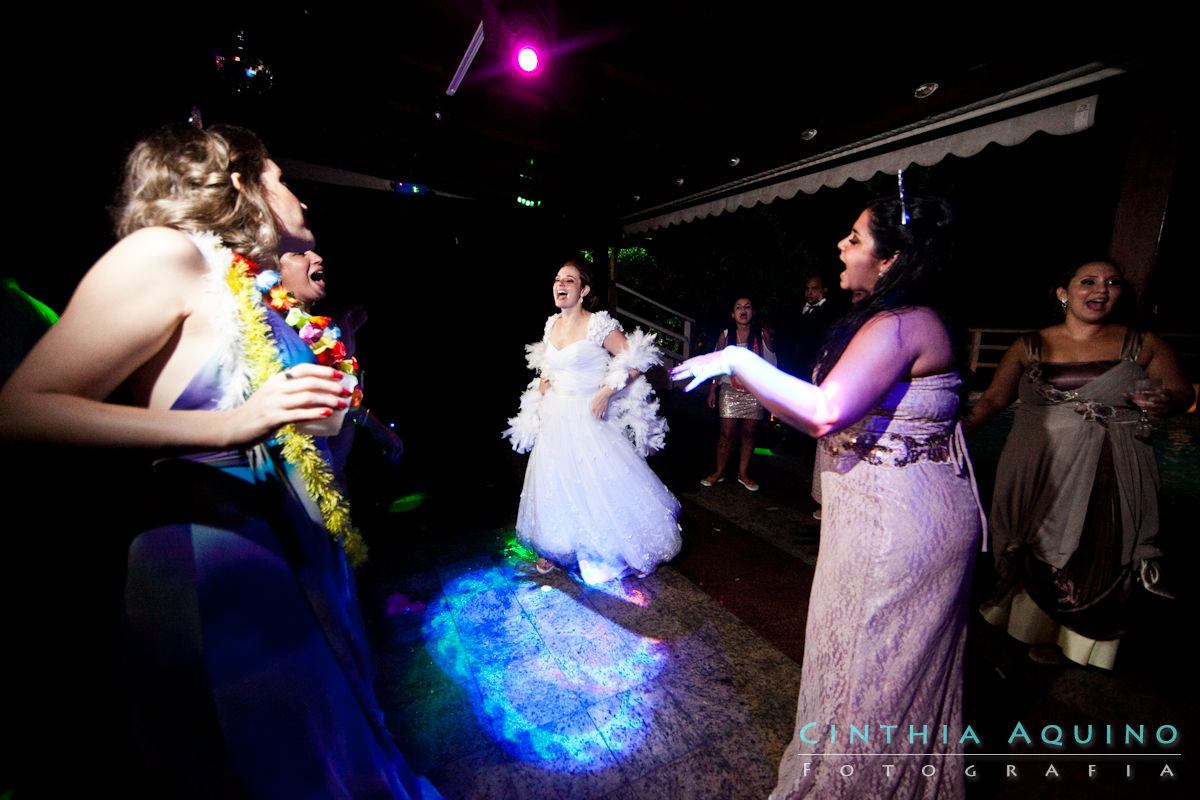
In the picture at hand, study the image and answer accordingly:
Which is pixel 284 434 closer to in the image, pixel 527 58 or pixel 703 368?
pixel 703 368

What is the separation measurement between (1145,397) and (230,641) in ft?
13.0

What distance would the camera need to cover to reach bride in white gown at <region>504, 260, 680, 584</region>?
3.25m

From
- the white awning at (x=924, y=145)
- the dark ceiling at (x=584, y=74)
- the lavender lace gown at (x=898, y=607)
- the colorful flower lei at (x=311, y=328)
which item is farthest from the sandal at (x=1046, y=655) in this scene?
the colorful flower lei at (x=311, y=328)

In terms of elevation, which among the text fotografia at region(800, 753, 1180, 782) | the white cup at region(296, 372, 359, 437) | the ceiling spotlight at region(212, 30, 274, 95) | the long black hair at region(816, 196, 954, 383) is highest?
the ceiling spotlight at region(212, 30, 274, 95)

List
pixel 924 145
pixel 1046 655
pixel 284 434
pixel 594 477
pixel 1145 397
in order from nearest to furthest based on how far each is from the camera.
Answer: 1. pixel 284 434
2. pixel 1145 397
3. pixel 1046 655
4. pixel 594 477
5. pixel 924 145

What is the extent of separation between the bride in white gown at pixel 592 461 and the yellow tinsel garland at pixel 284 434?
1854mm

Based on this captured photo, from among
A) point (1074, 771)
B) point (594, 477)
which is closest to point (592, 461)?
point (594, 477)

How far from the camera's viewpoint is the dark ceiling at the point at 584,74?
93.4 inches

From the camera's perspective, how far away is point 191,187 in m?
1.11

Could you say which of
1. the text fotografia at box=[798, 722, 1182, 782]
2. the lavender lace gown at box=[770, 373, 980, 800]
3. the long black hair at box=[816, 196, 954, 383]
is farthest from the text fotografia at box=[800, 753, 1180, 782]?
the long black hair at box=[816, 196, 954, 383]

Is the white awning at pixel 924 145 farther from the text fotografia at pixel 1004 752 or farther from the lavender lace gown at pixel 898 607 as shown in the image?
the text fotografia at pixel 1004 752

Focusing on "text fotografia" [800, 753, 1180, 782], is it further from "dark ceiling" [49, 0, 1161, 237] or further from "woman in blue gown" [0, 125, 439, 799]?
"dark ceiling" [49, 0, 1161, 237]

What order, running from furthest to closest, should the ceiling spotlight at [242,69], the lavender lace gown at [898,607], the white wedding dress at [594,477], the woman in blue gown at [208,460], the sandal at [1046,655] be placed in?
the white wedding dress at [594,477] → the ceiling spotlight at [242,69] → the sandal at [1046,655] → the lavender lace gown at [898,607] → the woman in blue gown at [208,460]

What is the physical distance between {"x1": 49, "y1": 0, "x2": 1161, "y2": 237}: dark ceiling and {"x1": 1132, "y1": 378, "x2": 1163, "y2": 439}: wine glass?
182 centimetres
